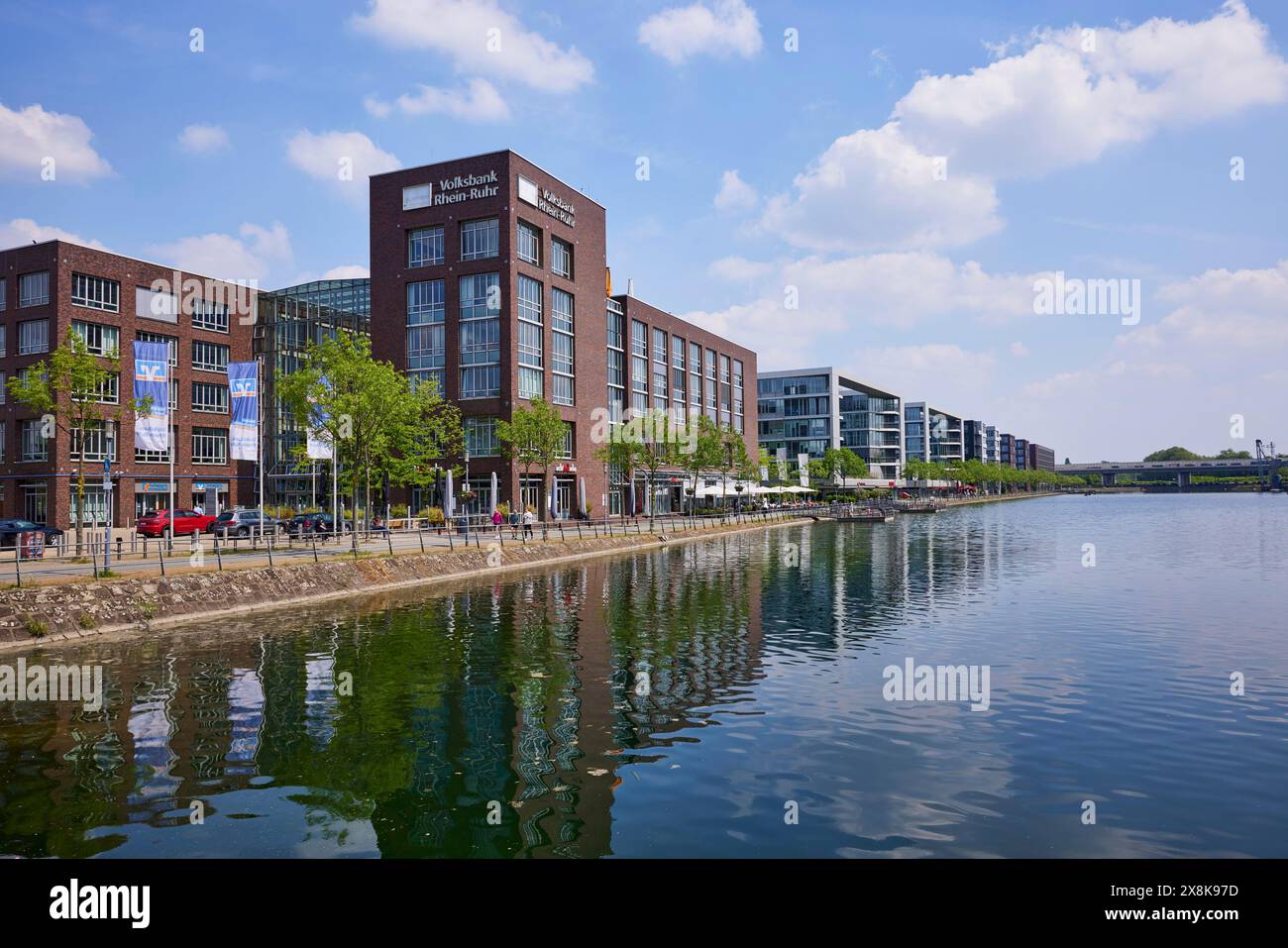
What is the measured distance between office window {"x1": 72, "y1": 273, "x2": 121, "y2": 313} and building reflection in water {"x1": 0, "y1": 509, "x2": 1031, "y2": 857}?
188 ft

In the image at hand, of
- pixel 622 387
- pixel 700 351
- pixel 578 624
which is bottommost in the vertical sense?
pixel 578 624

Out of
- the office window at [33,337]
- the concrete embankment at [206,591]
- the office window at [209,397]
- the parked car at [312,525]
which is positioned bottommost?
the concrete embankment at [206,591]

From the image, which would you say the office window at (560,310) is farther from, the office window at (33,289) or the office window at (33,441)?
the office window at (33,441)

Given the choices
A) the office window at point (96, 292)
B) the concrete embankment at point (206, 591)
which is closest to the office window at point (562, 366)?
the office window at point (96, 292)

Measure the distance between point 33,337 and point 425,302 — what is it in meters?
31.9

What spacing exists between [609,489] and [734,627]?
67.5 metres

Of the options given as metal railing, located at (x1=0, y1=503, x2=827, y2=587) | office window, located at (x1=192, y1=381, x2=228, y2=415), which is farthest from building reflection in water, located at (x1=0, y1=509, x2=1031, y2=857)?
office window, located at (x1=192, y1=381, x2=228, y2=415)

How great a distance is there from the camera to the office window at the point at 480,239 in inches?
3031

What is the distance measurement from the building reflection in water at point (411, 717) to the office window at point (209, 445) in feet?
192

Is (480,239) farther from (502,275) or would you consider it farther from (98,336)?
(98,336)

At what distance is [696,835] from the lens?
10.0 metres

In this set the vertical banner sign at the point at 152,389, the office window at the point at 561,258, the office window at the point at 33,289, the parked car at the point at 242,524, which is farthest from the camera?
the office window at the point at 561,258
